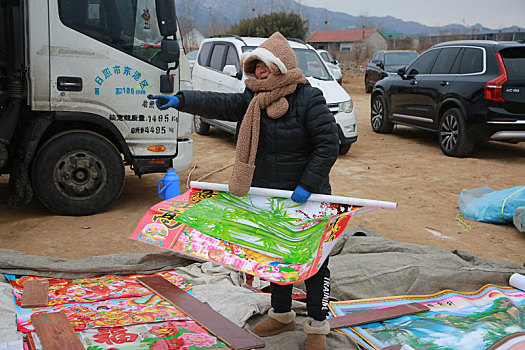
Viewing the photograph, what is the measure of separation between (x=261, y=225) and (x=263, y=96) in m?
0.87

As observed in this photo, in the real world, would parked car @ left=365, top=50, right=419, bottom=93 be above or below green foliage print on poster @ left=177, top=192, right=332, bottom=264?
above

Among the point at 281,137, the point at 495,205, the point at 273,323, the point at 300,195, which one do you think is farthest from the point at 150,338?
the point at 495,205

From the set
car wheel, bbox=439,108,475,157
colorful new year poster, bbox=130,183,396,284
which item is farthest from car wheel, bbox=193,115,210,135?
colorful new year poster, bbox=130,183,396,284

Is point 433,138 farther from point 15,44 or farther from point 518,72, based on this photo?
point 15,44

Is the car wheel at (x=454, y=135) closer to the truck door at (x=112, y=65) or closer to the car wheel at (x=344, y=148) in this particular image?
the car wheel at (x=344, y=148)

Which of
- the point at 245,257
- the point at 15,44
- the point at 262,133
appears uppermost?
the point at 15,44

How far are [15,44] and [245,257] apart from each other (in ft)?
13.3

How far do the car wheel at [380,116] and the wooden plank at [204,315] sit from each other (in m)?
10.8

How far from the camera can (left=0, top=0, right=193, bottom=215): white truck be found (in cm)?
639

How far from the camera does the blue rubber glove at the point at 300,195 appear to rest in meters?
3.65

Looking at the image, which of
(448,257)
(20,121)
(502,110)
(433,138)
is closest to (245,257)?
(448,257)

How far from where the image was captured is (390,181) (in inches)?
384

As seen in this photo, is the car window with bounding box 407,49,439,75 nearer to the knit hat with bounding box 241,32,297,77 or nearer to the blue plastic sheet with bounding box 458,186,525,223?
the blue plastic sheet with bounding box 458,186,525,223

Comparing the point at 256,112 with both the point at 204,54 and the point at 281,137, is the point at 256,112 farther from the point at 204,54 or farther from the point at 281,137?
the point at 204,54
